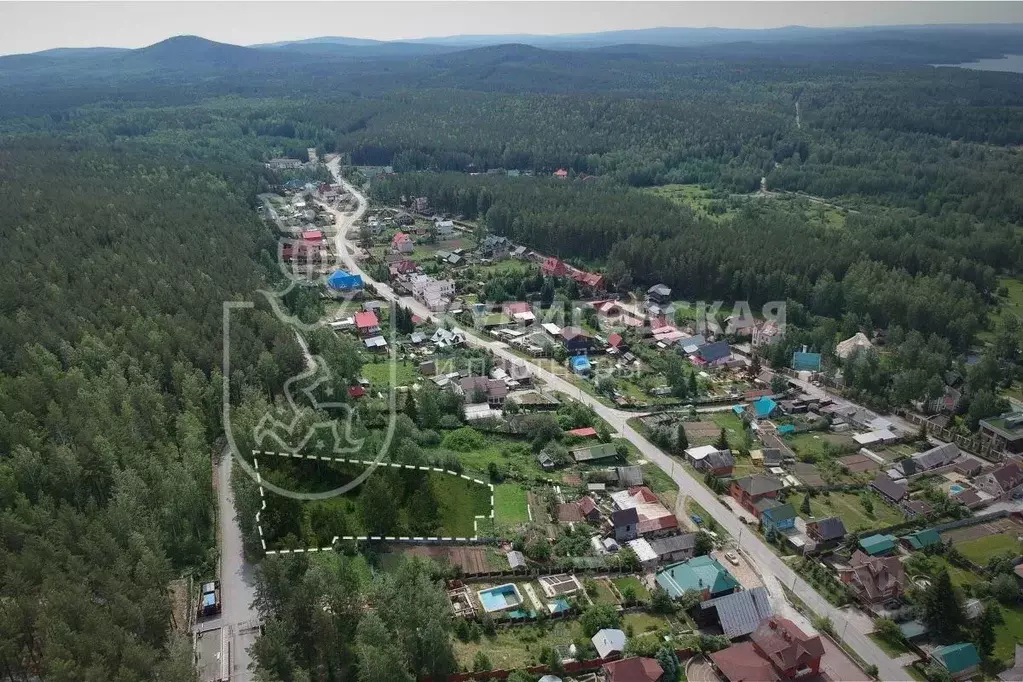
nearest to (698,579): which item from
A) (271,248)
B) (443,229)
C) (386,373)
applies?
(386,373)

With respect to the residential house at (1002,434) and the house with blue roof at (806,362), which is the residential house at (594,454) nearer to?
the house with blue roof at (806,362)

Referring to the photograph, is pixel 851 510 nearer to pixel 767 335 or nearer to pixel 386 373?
pixel 767 335

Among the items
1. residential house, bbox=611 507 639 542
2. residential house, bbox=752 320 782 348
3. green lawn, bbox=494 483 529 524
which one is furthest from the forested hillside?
residential house, bbox=752 320 782 348

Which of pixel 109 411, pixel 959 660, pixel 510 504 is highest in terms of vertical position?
pixel 109 411

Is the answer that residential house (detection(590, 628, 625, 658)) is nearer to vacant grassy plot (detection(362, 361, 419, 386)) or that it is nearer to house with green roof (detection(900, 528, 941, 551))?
house with green roof (detection(900, 528, 941, 551))

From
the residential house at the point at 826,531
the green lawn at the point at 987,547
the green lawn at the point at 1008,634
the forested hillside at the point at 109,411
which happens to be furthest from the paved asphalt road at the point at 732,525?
the forested hillside at the point at 109,411
